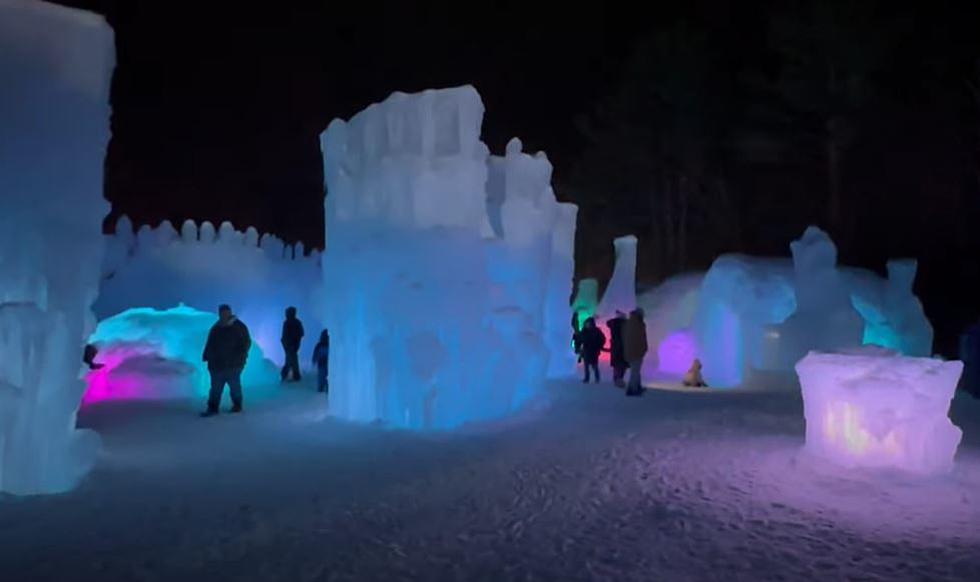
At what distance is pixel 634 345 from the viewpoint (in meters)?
14.8

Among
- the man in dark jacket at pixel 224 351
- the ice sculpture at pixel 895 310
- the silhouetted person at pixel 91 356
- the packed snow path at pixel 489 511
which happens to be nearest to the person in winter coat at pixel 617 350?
the packed snow path at pixel 489 511

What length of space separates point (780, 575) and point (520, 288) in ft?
28.4

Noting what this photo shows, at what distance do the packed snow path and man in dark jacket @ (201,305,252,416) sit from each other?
1754 mm

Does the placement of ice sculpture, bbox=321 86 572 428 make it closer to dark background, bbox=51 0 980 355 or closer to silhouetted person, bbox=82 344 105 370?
silhouetted person, bbox=82 344 105 370

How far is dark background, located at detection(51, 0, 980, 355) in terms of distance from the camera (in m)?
29.2

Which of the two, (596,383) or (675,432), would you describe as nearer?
(675,432)

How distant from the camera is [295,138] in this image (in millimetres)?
45625

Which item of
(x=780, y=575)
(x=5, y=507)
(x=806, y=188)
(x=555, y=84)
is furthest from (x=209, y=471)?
(x=555, y=84)

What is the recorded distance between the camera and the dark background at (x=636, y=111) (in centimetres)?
2919

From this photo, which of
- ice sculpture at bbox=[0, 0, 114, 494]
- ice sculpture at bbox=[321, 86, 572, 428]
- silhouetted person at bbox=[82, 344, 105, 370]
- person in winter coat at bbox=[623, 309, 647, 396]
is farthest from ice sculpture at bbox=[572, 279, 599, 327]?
ice sculpture at bbox=[0, 0, 114, 494]

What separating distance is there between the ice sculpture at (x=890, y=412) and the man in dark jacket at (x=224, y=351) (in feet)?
28.3

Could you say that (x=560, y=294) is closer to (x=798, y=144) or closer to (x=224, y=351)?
(x=224, y=351)

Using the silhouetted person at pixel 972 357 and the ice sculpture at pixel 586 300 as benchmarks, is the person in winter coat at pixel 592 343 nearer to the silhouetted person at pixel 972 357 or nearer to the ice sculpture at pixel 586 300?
the silhouetted person at pixel 972 357

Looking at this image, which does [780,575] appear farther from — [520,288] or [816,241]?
[816,241]
